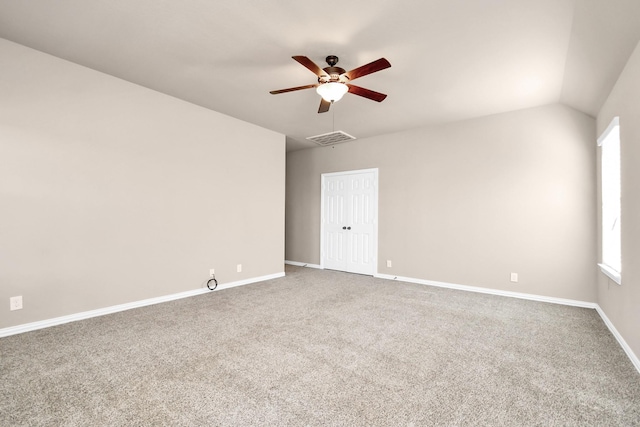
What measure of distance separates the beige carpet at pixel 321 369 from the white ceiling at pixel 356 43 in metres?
2.38

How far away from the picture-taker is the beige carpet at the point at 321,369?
5.24 ft

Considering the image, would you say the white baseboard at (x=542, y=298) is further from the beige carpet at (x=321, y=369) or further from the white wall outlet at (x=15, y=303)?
the white wall outlet at (x=15, y=303)

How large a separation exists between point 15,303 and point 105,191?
1250mm

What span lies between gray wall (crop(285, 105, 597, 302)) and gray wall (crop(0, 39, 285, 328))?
8.53ft

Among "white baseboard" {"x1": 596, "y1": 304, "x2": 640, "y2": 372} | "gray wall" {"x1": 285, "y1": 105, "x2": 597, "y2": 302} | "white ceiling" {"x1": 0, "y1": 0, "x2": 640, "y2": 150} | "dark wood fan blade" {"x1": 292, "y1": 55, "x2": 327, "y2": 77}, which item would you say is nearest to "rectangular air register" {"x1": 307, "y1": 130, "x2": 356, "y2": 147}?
"white ceiling" {"x1": 0, "y1": 0, "x2": 640, "y2": 150}

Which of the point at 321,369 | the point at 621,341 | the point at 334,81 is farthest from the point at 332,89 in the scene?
the point at 621,341

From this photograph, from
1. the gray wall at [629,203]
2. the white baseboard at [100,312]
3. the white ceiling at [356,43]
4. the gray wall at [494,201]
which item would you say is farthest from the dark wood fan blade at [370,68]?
the white baseboard at [100,312]

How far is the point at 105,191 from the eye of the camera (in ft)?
10.6

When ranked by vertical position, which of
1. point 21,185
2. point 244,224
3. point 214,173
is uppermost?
point 214,173

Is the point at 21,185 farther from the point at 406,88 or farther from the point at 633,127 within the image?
the point at 633,127

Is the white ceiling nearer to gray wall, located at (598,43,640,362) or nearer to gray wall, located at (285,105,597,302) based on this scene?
gray wall, located at (598,43,640,362)

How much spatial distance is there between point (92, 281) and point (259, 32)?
297 cm

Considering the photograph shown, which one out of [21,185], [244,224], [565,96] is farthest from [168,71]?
[565,96]

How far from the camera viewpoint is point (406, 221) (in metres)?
5.00
